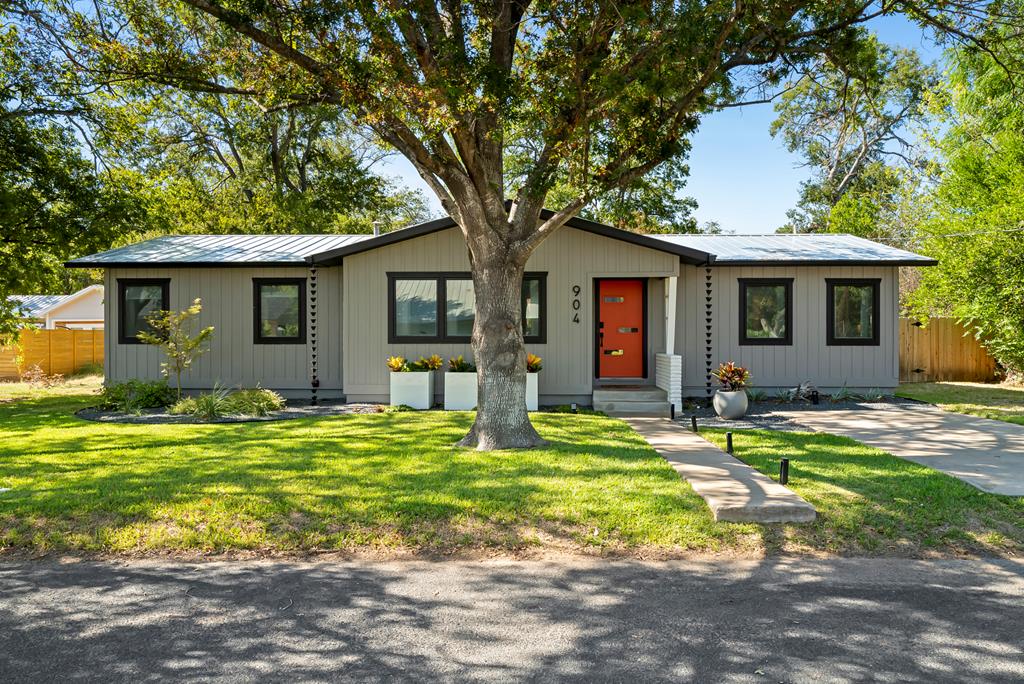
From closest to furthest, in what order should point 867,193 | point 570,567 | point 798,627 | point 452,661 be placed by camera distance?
point 452,661 < point 798,627 < point 570,567 < point 867,193

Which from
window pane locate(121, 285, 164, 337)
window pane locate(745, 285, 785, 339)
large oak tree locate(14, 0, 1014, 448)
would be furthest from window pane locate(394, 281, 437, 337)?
window pane locate(745, 285, 785, 339)

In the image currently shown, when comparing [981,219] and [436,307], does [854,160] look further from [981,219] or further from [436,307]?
[436,307]

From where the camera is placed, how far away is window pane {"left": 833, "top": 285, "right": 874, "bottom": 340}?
43.2ft

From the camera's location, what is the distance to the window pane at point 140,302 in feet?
43.8

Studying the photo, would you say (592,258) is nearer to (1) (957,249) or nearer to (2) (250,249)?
(2) (250,249)

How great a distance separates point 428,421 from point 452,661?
7.02 m

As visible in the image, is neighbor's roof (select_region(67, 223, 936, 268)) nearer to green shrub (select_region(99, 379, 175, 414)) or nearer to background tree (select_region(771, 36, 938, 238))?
green shrub (select_region(99, 379, 175, 414))

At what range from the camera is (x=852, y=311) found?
13.2 meters

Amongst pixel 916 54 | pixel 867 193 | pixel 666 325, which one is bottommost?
pixel 666 325

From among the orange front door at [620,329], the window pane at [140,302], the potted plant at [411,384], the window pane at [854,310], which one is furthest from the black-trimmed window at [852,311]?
the window pane at [140,302]

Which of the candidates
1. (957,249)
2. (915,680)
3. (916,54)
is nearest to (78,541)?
(915,680)

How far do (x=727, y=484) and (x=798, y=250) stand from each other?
30.2 ft

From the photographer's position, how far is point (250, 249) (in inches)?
550

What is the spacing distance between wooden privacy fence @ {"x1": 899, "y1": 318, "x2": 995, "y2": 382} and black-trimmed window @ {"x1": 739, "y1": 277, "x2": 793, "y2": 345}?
6.31 meters
